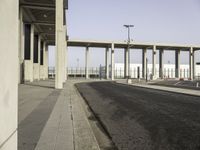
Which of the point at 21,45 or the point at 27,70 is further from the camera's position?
the point at 27,70

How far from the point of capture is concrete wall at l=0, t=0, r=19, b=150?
4242 millimetres

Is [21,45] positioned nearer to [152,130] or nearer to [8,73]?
[152,130]

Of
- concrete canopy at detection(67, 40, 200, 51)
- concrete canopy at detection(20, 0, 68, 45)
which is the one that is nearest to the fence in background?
concrete canopy at detection(67, 40, 200, 51)

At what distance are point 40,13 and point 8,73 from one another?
45745mm

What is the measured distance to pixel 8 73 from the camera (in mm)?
4504

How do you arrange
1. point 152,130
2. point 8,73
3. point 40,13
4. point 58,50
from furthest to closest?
point 40,13, point 58,50, point 152,130, point 8,73

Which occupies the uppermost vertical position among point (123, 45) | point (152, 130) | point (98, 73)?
point (123, 45)

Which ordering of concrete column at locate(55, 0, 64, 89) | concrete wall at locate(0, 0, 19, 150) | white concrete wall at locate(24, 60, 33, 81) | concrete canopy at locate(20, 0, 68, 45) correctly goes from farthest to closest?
white concrete wall at locate(24, 60, 33, 81), concrete canopy at locate(20, 0, 68, 45), concrete column at locate(55, 0, 64, 89), concrete wall at locate(0, 0, 19, 150)

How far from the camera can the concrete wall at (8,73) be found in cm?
424

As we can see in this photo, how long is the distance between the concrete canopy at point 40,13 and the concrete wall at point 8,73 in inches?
1530

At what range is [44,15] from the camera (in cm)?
5034

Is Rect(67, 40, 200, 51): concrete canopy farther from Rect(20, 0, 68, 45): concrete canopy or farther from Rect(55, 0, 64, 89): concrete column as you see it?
Rect(55, 0, 64, 89): concrete column

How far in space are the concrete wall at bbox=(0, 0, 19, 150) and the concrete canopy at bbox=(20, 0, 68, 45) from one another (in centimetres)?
3886

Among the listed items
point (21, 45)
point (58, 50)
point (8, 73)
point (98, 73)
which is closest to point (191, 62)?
point (98, 73)
